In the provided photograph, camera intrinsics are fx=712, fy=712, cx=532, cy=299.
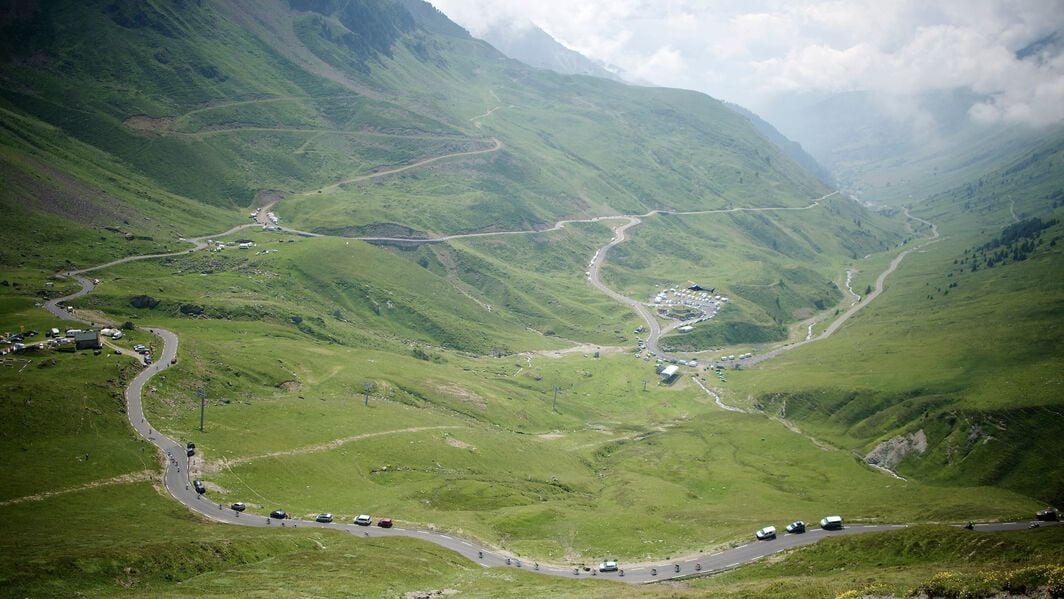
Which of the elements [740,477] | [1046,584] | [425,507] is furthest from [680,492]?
[1046,584]

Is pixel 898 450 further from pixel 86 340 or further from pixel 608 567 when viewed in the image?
pixel 86 340

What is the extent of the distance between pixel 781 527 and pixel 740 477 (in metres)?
60.8

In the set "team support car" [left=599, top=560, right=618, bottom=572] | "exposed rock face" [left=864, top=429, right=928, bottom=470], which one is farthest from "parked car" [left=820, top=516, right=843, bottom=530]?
"exposed rock face" [left=864, top=429, right=928, bottom=470]

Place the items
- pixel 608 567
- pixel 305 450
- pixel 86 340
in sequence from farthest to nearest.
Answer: pixel 86 340 < pixel 305 450 < pixel 608 567

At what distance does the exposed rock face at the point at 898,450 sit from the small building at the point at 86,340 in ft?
641

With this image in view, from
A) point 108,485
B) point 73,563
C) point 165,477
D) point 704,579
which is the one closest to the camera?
point 73,563

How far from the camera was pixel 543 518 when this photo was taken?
134750mm

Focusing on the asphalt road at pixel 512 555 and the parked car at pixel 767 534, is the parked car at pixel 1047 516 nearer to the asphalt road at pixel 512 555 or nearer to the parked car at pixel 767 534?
the asphalt road at pixel 512 555

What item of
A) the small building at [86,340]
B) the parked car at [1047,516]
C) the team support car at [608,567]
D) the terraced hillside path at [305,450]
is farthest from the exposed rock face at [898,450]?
the small building at [86,340]

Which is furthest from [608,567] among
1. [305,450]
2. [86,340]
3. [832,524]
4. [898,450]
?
[898,450]

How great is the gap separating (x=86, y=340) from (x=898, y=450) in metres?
204

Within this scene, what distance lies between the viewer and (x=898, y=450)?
197375mm

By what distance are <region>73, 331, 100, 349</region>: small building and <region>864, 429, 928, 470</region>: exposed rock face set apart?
195 m

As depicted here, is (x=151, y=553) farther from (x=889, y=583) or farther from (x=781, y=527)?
(x=781, y=527)
